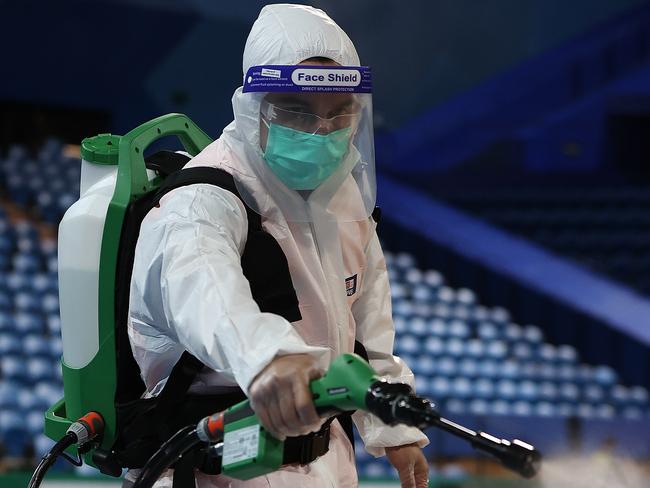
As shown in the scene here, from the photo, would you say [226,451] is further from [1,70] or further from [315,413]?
[1,70]

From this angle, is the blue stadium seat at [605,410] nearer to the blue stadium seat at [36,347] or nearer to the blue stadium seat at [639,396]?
the blue stadium seat at [639,396]

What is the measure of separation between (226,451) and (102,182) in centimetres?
67

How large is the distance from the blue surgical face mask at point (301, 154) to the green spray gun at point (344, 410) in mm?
433

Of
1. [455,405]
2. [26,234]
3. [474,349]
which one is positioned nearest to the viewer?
[455,405]

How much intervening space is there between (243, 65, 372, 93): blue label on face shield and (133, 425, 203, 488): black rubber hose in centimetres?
52

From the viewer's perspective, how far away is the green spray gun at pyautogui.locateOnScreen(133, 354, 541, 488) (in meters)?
1.12

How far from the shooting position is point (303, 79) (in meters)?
1.52

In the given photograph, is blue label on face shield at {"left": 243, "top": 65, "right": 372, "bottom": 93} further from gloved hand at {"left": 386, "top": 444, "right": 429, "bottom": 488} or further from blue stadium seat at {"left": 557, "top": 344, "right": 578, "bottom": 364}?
blue stadium seat at {"left": 557, "top": 344, "right": 578, "bottom": 364}

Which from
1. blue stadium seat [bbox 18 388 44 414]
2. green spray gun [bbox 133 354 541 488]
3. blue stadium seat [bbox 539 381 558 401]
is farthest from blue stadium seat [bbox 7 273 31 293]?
green spray gun [bbox 133 354 541 488]

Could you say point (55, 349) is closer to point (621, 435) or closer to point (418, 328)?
point (418, 328)

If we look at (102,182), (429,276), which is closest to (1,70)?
(429,276)

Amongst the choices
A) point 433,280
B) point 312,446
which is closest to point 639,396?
point 433,280

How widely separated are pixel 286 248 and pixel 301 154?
0.48ft

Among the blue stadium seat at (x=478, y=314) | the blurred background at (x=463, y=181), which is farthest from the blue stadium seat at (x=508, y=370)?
the blue stadium seat at (x=478, y=314)
